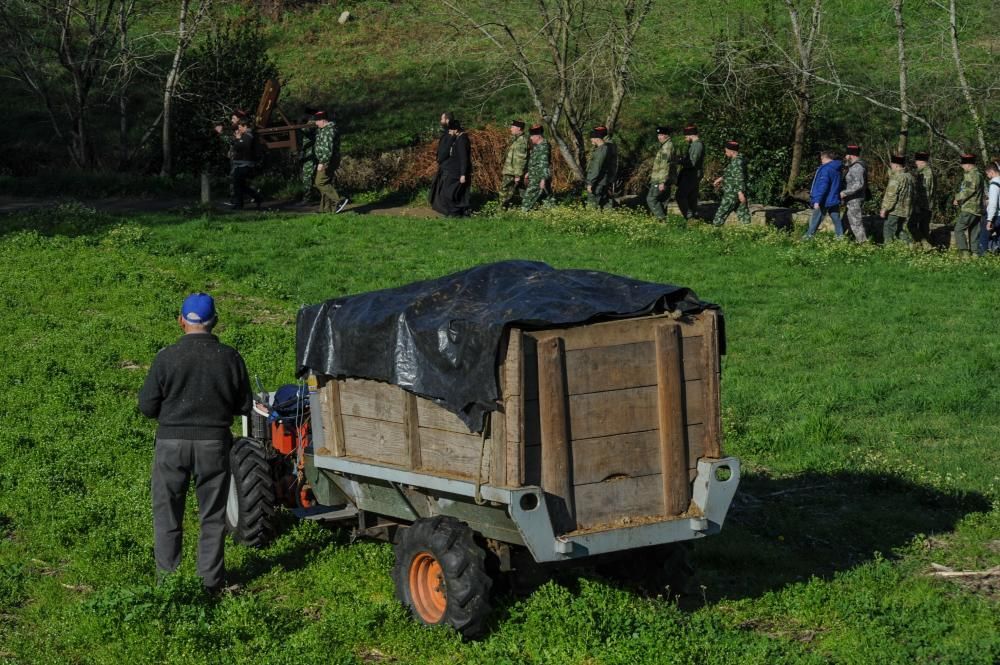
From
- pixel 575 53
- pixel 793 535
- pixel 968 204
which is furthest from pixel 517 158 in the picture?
pixel 793 535

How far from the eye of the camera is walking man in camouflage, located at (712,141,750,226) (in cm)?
2348

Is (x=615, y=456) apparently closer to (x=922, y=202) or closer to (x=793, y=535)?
(x=793, y=535)

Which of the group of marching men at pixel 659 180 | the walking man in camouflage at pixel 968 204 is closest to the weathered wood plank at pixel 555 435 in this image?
the group of marching men at pixel 659 180

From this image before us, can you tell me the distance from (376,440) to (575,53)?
21.5 m

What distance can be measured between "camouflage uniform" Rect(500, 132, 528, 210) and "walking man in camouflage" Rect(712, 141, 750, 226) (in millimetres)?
3653

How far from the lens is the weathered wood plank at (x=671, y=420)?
289 inches

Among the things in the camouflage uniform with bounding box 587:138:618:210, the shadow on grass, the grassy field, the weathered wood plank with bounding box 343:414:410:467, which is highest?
the camouflage uniform with bounding box 587:138:618:210

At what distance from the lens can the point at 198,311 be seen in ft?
26.6

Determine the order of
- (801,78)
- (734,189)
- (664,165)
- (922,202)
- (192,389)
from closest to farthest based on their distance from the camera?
(192,389)
(922,202)
(734,189)
(664,165)
(801,78)

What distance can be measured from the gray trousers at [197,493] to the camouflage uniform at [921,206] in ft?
54.5

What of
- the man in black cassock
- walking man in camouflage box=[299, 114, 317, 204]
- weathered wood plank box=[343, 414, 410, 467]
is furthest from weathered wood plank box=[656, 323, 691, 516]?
walking man in camouflage box=[299, 114, 317, 204]

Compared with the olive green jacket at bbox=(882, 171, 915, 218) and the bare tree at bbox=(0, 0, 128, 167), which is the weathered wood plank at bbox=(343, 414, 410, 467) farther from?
the bare tree at bbox=(0, 0, 128, 167)

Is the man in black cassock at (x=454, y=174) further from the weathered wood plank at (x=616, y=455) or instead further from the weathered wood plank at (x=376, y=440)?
the weathered wood plank at (x=616, y=455)

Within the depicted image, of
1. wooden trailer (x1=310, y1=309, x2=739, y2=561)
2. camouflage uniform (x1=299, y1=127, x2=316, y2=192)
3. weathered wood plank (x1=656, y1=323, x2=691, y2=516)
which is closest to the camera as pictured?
wooden trailer (x1=310, y1=309, x2=739, y2=561)
